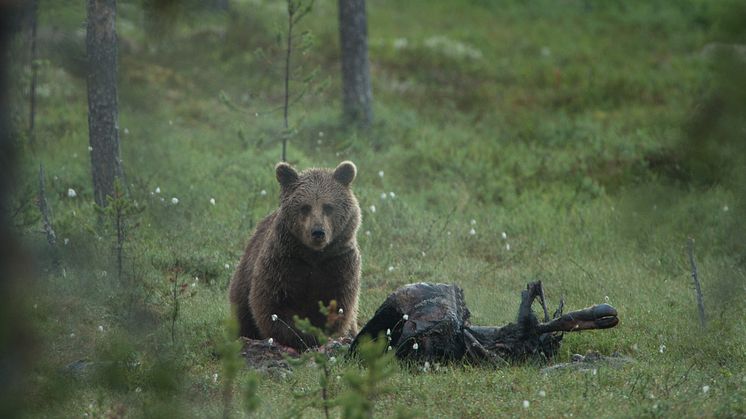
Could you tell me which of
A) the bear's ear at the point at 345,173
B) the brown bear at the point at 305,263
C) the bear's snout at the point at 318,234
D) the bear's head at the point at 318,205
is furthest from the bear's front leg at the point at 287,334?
the bear's ear at the point at 345,173

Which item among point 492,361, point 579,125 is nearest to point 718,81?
point 492,361

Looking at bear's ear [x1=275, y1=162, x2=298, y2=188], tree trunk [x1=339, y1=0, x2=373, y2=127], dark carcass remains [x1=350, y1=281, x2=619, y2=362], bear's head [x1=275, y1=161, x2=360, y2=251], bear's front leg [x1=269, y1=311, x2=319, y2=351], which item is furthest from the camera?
tree trunk [x1=339, y1=0, x2=373, y2=127]

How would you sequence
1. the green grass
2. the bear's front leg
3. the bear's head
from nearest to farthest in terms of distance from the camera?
the green grass < the bear's head < the bear's front leg

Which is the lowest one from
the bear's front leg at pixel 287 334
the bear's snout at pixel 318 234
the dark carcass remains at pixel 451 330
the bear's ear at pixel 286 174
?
the bear's front leg at pixel 287 334

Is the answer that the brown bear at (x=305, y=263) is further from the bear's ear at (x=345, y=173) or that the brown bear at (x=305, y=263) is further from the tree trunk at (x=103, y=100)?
the tree trunk at (x=103, y=100)

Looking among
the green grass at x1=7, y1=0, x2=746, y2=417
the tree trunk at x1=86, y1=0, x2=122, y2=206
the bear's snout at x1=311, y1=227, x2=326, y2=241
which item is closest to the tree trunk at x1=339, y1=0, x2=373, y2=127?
the green grass at x1=7, y1=0, x2=746, y2=417

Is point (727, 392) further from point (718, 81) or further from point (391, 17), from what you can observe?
point (391, 17)

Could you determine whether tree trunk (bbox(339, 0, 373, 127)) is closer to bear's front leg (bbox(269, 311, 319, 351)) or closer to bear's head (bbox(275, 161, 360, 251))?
bear's head (bbox(275, 161, 360, 251))

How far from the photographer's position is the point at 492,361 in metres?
7.54

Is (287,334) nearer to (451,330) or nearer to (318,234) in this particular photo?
(318,234)

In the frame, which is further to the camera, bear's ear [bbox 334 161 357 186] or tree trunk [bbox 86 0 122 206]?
tree trunk [bbox 86 0 122 206]

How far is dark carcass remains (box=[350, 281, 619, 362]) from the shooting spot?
7480 millimetres

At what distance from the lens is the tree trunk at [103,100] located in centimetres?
1057

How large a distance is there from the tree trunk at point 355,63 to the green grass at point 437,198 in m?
0.42
